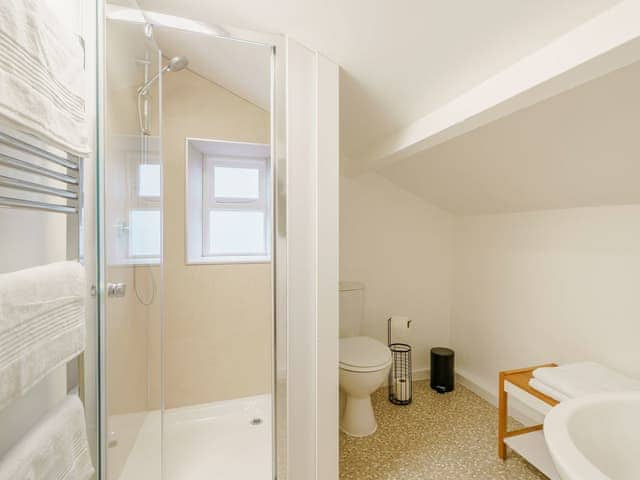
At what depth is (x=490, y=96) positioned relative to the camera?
1136mm

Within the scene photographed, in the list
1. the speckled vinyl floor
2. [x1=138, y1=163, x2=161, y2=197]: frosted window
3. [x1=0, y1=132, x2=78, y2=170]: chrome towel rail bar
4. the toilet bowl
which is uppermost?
[x1=138, y1=163, x2=161, y2=197]: frosted window

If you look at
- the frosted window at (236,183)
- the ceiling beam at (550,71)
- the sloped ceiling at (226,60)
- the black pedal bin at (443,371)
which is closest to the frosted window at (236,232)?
Answer: the frosted window at (236,183)

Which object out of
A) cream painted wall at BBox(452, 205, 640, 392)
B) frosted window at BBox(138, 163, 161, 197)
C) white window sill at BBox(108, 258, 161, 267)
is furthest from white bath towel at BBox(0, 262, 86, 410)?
cream painted wall at BBox(452, 205, 640, 392)

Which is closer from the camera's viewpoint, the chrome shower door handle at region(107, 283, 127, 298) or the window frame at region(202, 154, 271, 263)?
the chrome shower door handle at region(107, 283, 127, 298)

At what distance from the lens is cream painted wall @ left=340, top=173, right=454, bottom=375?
2.50m

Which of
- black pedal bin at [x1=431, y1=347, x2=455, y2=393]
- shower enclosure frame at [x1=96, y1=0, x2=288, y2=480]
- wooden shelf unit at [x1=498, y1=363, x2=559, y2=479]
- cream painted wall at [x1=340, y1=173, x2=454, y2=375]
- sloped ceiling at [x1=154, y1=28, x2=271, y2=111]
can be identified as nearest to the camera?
shower enclosure frame at [x1=96, y1=0, x2=288, y2=480]

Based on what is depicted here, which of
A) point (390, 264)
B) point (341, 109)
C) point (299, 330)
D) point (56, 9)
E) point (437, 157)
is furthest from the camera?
point (390, 264)

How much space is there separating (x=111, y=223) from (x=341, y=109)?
1.27 m

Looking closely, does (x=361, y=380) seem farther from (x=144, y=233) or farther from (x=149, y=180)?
(x=149, y=180)

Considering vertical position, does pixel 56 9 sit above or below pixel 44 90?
above

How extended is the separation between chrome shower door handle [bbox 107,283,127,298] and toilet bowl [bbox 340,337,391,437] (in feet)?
4.01

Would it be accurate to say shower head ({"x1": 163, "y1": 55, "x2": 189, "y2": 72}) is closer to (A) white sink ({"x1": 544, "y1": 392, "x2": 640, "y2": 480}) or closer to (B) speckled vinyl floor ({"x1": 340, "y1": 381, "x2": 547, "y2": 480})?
(A) white sink ({"x1": 544, "y1": 392, "x2": 640, "y2": 480})

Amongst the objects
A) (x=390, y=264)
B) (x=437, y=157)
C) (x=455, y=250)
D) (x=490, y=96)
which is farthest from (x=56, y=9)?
(x=455, y=250)

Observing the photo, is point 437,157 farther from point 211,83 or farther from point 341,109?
point 211,83
